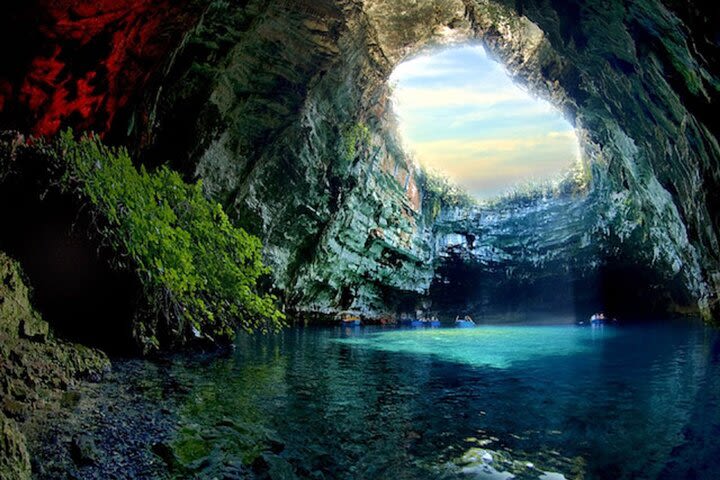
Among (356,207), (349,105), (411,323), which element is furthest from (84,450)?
(411,323)

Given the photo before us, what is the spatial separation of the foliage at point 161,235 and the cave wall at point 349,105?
0.65m

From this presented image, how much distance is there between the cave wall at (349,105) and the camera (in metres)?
5.43

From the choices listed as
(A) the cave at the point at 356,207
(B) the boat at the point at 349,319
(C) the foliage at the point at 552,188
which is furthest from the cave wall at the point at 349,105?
(C) the foliage at the point at 552,188

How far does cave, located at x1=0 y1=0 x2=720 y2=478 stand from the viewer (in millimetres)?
4090

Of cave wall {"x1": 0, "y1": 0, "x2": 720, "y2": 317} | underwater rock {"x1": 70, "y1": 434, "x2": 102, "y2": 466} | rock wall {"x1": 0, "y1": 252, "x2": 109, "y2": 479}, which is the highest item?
cave wall {"x1": 0, "y1": 0, "x2": 720, "y2": 317}

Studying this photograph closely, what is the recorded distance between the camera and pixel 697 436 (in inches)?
150

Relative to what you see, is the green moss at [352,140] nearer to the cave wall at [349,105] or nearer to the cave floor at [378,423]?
the cave wall at [349,105]

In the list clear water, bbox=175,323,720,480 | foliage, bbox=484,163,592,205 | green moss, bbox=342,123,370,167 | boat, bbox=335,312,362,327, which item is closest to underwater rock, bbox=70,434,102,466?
clear water, bbox=175,323,720,480

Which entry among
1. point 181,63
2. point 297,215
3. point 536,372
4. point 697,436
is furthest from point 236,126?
point 697,436

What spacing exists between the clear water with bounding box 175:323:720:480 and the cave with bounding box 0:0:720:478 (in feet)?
0.14

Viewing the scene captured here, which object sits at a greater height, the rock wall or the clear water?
the rock wall

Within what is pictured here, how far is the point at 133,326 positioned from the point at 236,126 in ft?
25.2

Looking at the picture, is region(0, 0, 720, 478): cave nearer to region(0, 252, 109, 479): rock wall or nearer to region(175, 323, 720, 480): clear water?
region(175, 323, 720, 480): clear water

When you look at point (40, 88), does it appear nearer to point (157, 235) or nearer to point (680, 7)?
point (157, 235)
